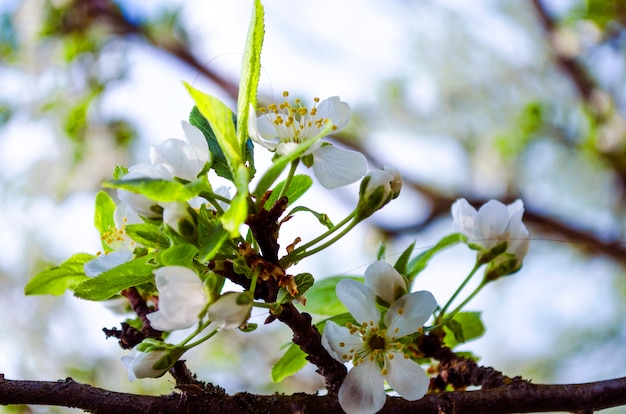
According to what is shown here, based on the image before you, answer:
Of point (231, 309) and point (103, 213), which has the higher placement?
point (103, 213)

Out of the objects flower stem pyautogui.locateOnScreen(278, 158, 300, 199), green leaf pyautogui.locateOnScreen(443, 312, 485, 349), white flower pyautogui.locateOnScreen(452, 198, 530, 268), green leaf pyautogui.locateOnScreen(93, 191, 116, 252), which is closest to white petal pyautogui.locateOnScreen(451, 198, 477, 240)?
white flower pyautogui.locateOnScreen(452, 198, 530, 268)

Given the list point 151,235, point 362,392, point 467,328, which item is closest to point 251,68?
point 151,235

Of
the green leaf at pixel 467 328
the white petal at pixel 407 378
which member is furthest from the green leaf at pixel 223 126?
the green leaf at pixel 467 328

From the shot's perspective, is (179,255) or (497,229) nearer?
(179,255)

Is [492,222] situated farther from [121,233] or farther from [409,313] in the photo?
[121,233]

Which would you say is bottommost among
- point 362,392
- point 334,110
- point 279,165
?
point 362,392

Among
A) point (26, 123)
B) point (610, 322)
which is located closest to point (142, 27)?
point (26, 123)

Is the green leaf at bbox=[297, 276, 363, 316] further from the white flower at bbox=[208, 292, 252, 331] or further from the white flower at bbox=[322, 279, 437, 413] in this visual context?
the white flower at bbox=[208, 292, 252, 331]

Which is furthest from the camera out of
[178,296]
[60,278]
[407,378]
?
[60,278]
